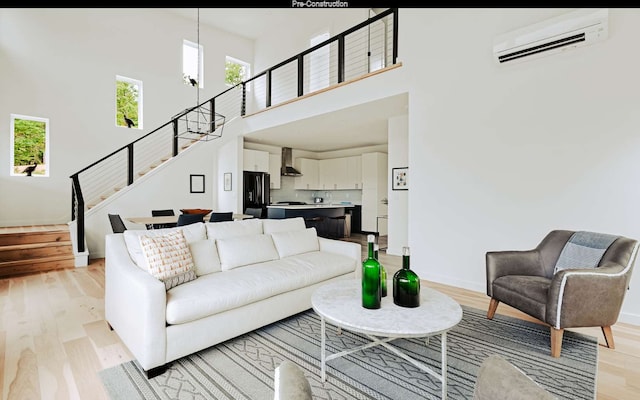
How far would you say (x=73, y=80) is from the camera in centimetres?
630

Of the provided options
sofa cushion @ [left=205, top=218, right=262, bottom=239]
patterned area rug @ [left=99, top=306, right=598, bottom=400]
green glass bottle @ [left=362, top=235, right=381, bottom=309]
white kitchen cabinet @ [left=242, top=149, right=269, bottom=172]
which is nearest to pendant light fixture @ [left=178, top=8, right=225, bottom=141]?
white kitchen cabinet @ [left=242, top=149, right=269, bottom=172]

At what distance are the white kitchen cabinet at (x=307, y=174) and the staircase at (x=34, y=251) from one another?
5617 mm

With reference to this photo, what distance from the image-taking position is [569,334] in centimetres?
256

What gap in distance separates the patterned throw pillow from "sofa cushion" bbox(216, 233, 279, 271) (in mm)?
350

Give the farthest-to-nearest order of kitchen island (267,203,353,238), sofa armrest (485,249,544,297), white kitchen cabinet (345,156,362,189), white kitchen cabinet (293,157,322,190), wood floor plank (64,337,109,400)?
1. white kitchen cabinet (293,157,322,190)
2. white kitchen cabinet (345,156,362,189)
3. kitchen island (267,203,353,238)
4. sofa armrest (485,249,544,297)
5. wood floor plank (64,337,109,400)

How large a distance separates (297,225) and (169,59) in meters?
6.49

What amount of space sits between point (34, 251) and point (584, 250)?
6.87 m

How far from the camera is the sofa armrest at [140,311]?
193 cm

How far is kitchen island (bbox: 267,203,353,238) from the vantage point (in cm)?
687

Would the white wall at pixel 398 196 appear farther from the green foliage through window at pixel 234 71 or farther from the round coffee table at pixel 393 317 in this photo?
the green foliage through window at pixel 234 71

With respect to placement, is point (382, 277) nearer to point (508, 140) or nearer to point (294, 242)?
point (294, 242)

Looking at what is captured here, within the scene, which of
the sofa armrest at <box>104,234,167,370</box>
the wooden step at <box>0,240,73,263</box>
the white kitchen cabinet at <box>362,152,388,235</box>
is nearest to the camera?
the sofa armrest at <box>104,234,167,370</box>

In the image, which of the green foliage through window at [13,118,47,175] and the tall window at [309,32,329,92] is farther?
the tall window at [309,32,329,92]

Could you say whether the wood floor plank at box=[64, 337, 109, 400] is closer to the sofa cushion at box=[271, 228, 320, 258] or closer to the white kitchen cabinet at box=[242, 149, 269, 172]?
the sofa cushion at box=[271, 228, 320, 258]
